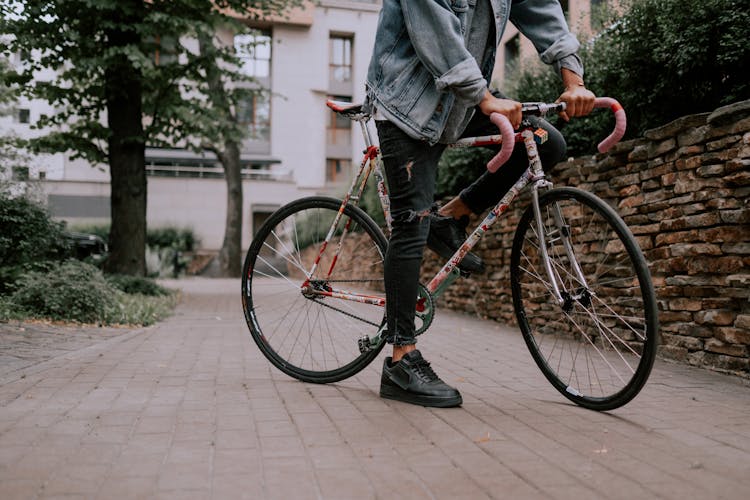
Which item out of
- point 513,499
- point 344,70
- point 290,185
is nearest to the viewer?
point 513,499

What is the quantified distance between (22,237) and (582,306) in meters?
6.33

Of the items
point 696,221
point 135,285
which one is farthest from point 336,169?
point 696,221

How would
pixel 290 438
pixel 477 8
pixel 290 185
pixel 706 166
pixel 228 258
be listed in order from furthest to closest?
pixel 290 185 < pixel 228 258 < pixel 706 166 < pixel 477 8 < pixel 290 438

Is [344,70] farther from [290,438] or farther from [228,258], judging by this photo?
[290,438]

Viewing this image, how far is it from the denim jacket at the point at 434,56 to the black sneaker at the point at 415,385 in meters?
1.01

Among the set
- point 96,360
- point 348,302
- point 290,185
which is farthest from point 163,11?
point 290,185

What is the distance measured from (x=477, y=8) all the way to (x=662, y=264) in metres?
2.37

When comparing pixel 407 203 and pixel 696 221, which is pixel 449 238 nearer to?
pixel 407 203

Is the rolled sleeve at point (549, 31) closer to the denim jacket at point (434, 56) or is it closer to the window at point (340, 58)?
the denim jacket at point (434, 56)

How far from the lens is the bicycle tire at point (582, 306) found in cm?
275

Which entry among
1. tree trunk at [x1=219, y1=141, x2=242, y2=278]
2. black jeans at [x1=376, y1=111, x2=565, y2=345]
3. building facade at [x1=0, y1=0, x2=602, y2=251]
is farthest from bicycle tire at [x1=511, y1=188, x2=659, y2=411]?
building facade at [x1=0, y1=0, x2=602, y2=251]

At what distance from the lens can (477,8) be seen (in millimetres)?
3051

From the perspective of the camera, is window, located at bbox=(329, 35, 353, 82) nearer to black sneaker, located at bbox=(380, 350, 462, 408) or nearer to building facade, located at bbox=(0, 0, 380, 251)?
building facade, located at bbox=(0, 0, 380, 251)

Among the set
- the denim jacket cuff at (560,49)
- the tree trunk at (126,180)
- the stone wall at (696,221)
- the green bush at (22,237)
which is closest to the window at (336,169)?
the tree trunk at (126,180)
